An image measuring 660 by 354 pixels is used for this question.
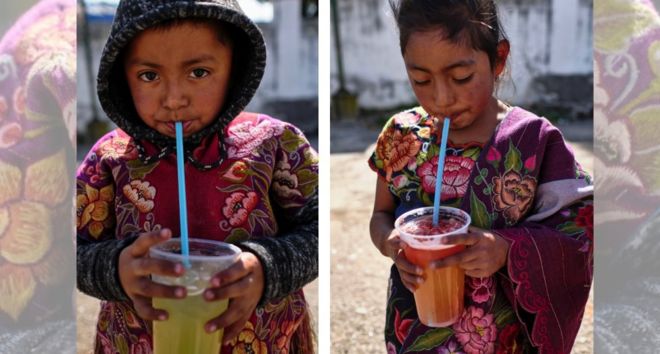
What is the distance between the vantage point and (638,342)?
5.26 feet

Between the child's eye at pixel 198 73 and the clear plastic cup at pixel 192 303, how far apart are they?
39 centimetres

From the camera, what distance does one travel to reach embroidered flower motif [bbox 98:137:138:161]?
2008 mm

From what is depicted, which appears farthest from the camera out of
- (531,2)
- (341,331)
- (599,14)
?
(531,2)

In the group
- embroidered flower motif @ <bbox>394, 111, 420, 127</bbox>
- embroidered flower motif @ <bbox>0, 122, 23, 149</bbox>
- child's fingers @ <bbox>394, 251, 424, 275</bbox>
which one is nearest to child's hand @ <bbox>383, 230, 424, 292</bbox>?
child's fingers @ <bbox>394, 251, 424, 275</bbox>

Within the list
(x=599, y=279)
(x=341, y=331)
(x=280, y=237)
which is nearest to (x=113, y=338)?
(x=280, y=237)

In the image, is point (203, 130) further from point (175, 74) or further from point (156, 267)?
point (156, 267)

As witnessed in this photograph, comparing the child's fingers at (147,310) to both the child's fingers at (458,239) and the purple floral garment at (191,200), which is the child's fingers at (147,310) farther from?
the child's fingers at (458,239)

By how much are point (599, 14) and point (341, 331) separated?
2.74m

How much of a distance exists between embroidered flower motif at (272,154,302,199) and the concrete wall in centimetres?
805

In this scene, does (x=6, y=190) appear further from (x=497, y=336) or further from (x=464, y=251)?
(x=497, y=336)

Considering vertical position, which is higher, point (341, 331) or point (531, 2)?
point (531, 2)

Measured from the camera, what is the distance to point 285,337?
81.8 inches

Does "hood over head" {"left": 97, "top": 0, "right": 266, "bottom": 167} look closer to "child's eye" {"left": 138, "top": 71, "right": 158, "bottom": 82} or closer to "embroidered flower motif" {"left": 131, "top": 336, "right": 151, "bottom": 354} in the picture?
"child's eye" {"left": 138, "top": 71, "right": 158, "bottom": 82}

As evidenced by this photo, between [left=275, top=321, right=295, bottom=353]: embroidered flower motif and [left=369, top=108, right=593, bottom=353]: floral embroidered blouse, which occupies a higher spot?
[left=369, top=108, right=593, bottom=353]: floral embroidered blouse
